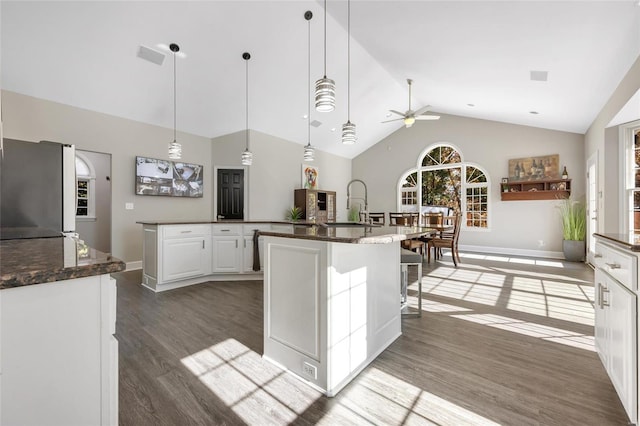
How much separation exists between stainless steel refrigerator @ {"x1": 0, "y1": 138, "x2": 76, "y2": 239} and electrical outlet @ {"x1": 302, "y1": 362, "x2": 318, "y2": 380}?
7.14ft

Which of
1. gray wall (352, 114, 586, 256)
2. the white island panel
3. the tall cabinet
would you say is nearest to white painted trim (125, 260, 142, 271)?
the tall cabinet

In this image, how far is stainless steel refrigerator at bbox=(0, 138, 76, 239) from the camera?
242 cm

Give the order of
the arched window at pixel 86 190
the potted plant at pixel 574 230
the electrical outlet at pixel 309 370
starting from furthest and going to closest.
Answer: the potted plant at pixel 574 230, the arched window at pixel 86 190, the electrical outlet at pixel 309 370

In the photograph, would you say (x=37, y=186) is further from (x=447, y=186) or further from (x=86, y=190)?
(x=447, y=186)

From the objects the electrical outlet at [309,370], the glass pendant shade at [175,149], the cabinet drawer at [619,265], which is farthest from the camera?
the glass pendant shade at [175,149]

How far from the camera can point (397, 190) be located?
27.4ft

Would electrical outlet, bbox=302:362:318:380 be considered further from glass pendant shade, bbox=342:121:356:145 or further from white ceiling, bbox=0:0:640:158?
white ceiling, bbox=0:0:640:158

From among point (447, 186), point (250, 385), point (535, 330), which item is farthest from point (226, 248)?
point (447, 186)

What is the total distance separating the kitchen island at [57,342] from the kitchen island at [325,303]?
1066 mm

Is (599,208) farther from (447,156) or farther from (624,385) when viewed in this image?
(624,385)

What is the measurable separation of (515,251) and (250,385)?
689 centimetres

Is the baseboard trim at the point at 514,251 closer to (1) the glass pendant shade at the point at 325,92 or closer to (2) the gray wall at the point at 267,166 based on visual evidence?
(2) the gray wall at the point at 267,166

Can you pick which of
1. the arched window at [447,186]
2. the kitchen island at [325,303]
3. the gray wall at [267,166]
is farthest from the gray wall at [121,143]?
the arched window at [447,186]

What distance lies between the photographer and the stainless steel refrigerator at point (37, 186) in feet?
7.93
